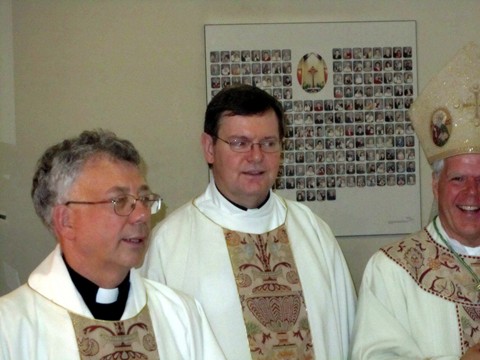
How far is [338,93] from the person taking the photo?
504cm

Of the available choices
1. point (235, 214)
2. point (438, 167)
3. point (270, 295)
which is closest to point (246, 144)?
point (235, 214)

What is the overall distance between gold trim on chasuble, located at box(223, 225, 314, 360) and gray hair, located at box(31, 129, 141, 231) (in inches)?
37.7

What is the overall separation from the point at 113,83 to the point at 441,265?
2.37 meters

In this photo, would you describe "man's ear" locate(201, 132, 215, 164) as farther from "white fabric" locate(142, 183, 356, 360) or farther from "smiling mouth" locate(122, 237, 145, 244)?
"smiling mouth" locate(122, 237, 145, 244)

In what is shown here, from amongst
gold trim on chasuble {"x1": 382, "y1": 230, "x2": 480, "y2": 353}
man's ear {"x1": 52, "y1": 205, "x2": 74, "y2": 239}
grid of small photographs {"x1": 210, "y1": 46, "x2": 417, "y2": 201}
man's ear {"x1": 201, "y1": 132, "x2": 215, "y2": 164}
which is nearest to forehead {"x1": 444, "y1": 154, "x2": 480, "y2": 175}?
gold trim on chasuble {"x1": 382, "y1": 230, "x2": 480, "y2": 353}

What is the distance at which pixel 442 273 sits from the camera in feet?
11.0

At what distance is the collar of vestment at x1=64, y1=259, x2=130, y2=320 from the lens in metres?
2.66

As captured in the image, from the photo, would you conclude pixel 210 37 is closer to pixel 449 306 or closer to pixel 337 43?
pixel 337 43

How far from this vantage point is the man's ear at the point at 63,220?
2.60m

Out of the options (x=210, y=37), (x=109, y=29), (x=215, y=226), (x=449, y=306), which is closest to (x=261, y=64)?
(x=210, y=37)

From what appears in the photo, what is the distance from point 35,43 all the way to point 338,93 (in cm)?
187

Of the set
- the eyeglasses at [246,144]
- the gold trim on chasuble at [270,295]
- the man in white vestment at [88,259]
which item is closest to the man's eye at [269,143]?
the eyeglasses at [246,144]

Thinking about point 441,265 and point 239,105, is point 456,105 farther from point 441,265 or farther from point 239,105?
point 239,105

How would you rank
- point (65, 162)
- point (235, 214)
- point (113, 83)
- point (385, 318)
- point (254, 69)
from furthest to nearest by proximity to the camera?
1. point (254, 69)
2. point (113, 83)
3. point (235, 214)
4. point (385, 318)
5. point (65, 162)
